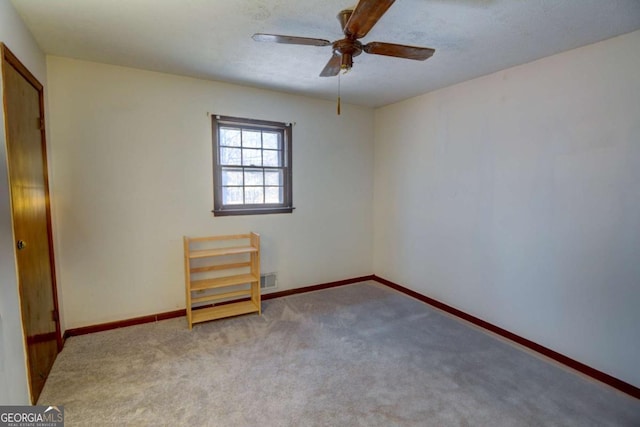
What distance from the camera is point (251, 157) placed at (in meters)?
3.56

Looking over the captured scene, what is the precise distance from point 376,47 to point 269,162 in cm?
207

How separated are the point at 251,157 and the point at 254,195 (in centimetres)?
45

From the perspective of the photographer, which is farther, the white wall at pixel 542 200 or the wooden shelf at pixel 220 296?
the wooden shelf at pixel 220 296

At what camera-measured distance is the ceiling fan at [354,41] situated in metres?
1.53

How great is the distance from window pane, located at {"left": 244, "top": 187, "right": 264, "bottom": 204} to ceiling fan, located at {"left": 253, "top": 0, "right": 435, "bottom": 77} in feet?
6.02

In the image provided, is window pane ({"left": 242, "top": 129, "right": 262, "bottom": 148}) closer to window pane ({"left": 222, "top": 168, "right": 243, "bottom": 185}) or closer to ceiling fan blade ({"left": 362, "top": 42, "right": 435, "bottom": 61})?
window pane ({"left": 222, "top": 168, "right": 243, "bottom": 185})

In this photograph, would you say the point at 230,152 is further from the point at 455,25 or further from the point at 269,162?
the point at 455,25

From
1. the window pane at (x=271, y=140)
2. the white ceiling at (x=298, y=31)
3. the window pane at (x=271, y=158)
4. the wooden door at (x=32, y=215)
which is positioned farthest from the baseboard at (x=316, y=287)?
the white ceiling at (x=298, y=31)

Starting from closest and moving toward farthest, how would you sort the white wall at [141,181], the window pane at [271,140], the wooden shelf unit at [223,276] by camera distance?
the white wall at [141,181], the wooden shelf unit at [223,276], the window pane at [271,140]

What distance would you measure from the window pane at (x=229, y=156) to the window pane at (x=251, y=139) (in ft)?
0.44

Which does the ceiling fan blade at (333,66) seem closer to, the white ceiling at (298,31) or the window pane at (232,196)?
the white ceiling at (298,31)

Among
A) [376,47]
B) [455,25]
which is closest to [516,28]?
[455,25]

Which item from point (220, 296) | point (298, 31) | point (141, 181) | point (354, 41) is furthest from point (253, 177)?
point (354, 41)

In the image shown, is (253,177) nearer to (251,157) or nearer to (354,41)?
(251,157)
